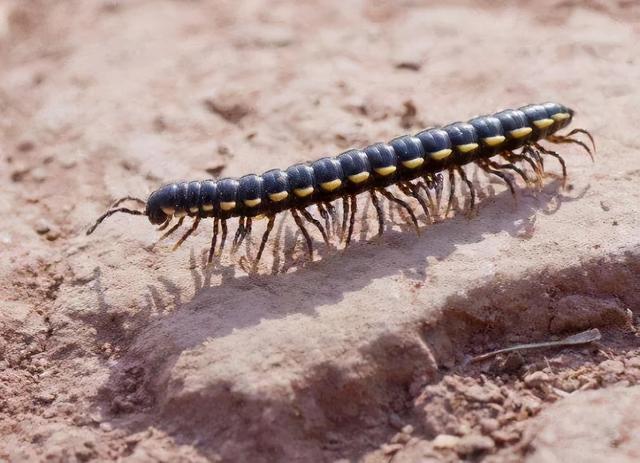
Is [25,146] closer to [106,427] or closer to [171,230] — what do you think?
[171,230]

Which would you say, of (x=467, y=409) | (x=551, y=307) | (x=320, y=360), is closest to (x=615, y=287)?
(x=551, y=307)

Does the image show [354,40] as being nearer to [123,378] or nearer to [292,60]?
[292,60]

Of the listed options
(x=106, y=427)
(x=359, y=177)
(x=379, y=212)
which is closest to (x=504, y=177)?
(x=379, y=212)

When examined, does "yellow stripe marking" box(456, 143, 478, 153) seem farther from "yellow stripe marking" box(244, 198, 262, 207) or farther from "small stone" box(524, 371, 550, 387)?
"small stone" box(524, 371, 550, 387)

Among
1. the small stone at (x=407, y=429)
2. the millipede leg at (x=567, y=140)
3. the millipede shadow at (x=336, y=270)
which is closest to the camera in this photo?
the small stone at (x=407, y=429)

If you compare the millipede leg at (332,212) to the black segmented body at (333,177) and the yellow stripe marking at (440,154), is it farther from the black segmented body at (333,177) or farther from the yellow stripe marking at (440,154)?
the yellow stripe marking at (440,154)

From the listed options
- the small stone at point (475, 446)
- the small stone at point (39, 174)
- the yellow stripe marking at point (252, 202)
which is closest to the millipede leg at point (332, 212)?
the yellow stripe marking at point (252, 202)
